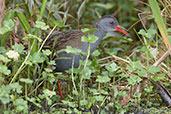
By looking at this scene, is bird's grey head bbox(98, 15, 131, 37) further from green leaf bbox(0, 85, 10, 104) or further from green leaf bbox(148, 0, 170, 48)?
green leaf bbox(0, 85, 10, 104)

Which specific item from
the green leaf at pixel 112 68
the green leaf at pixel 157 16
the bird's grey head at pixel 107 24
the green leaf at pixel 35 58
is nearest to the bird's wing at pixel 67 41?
the bird's grey head at pixel 107 24

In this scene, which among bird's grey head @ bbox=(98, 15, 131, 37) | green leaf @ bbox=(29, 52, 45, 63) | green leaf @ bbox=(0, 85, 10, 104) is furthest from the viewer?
bird's grey head @ bbox=(98, 15, 131, 37)

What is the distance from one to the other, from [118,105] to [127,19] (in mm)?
4132

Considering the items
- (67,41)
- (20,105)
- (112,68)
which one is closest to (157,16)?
(112,68)

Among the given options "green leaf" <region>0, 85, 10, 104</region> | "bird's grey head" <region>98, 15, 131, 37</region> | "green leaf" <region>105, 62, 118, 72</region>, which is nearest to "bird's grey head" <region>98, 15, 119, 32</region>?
"bird's grey head" <region>98, 15, 131, 37</region>

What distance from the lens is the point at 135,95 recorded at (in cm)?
317

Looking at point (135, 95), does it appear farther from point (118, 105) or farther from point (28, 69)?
point (28, 69)

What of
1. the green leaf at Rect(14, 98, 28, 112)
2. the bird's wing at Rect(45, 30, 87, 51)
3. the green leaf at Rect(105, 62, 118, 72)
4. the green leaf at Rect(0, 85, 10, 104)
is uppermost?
the bird's wing at Rect(45, 30, 87, 51)

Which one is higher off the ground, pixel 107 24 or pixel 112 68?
pixel 107 24

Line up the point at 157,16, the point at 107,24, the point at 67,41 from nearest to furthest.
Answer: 1. the point at 157,16
2. the point at 67,41
3. the point at 107,24

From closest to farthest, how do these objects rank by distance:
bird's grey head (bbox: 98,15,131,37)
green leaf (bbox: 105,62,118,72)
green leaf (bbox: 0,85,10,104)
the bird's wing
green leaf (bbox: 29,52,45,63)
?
green leaf (bbox: 0,85,10,104)
green leaf (bbox: 29,52,45,63)
green leaf (bbox: 105,62,118,72)
the bird's wing
bird's grey head (bbox: 98,15,131,37)

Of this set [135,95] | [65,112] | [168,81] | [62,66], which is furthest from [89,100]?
[168,81]

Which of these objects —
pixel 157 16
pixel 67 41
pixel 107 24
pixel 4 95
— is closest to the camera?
pixel 4 95

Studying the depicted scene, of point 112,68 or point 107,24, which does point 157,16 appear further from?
point 107,24
